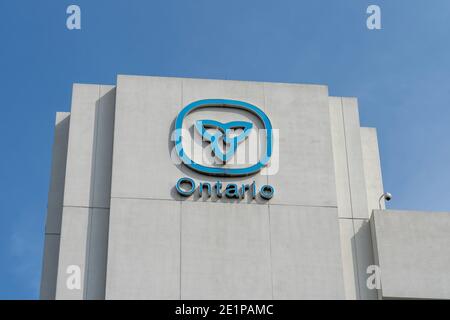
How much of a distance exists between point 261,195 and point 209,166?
2.14 m

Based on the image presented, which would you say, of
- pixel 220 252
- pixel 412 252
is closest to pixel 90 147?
pixel 220 252

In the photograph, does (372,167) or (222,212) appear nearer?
(222,212)

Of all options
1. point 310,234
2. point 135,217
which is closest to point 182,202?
point 135,217

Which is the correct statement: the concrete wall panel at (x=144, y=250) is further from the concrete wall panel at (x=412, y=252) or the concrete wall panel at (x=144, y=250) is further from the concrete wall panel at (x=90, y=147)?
the concrete wall panel at (x=412, y=252)

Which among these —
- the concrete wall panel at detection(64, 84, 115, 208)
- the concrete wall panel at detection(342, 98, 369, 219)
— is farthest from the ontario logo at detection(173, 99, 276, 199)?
the concrete wall panel at detection(342, 98, 369, 219)

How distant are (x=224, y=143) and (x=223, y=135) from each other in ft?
1.06

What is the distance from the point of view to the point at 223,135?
1282 inches

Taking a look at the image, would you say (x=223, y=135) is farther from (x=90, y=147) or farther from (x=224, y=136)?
(x=90, y=147)

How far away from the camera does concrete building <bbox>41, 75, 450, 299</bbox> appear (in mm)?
29781

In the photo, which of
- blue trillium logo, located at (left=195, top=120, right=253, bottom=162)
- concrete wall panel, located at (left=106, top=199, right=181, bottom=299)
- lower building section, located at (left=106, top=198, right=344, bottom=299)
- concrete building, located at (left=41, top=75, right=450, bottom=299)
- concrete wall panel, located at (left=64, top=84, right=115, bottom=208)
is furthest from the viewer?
blue trillium logo, located at (left=195, top=120, right=253, bottom=162)

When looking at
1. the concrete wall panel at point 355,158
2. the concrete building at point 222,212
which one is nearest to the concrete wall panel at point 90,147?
the concrete building at point 222,212

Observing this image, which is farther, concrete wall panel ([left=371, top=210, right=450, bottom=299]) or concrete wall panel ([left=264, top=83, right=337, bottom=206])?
concrete wall panel ([left=264, top=83, right=337, bottom=206])

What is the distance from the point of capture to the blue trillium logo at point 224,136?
31781 millimetres

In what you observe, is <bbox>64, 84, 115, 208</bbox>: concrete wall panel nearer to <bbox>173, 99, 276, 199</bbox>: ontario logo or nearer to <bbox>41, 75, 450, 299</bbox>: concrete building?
<bbox>41, 75, 450, 299</bbox>: concrete building
